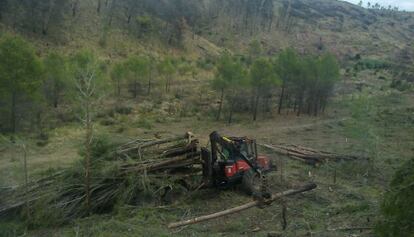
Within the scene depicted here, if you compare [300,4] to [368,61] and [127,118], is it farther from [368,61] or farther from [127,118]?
[127,118]

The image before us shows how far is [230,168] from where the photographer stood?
17.0 m

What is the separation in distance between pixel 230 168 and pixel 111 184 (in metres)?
4.15

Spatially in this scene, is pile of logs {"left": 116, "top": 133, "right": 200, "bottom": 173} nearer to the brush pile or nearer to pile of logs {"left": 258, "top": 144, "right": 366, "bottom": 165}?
the brush pile

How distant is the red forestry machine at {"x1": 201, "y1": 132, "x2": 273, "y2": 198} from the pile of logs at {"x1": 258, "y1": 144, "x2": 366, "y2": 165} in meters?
8.01

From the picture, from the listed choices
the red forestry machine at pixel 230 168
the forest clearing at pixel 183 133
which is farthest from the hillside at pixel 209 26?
the red forestry machine at pixel 230 168

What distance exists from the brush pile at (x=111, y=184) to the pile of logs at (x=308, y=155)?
9.26m

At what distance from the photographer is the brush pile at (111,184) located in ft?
50.5

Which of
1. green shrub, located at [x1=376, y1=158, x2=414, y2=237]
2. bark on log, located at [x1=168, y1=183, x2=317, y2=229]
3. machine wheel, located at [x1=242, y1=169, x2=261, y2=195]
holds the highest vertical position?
green shrub, located at [x1=376, y1=158, x2=414, y2=237]

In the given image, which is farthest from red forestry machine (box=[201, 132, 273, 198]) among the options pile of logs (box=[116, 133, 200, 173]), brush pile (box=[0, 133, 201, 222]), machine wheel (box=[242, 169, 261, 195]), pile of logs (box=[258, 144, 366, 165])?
pile of logs (box=[258, 144, 366, 165])

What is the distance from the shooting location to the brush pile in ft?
50.5

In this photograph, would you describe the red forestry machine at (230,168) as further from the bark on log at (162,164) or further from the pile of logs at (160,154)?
the pile of logs at (160,154)

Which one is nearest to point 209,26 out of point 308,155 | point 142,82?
point 142,82

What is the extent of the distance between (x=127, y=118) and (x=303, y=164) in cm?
1729

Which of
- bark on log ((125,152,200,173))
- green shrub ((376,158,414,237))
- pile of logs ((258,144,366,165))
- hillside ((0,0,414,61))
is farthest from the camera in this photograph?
hillside ((0,0,414,61))
